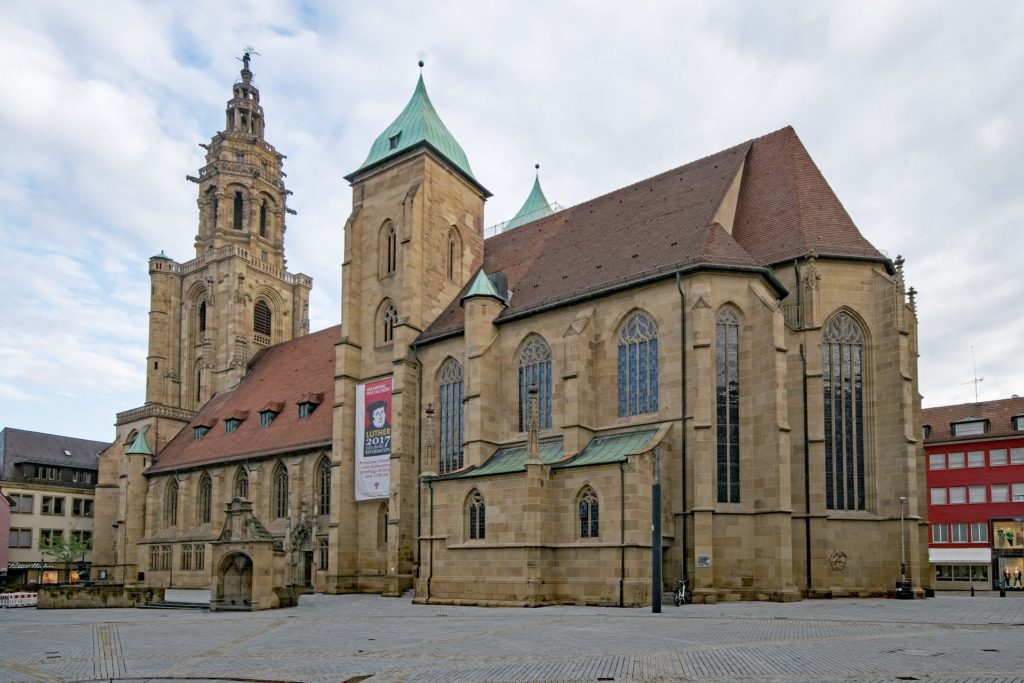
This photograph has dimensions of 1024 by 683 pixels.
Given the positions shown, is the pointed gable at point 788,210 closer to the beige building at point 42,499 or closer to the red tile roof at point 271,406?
the red tile roof at point 271,406

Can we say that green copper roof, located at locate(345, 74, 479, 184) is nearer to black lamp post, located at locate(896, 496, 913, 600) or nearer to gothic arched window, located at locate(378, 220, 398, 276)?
gothic arched window, located at locate(378, 220, 398, 276)

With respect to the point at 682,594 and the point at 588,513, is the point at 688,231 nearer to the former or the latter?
the point at 588,513

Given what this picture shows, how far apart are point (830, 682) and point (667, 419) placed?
2015cm

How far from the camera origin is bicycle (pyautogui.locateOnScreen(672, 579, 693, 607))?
29.0 m

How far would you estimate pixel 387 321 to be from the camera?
44812mm

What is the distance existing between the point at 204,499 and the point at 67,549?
42.4ft

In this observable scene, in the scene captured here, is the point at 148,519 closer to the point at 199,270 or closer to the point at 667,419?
the point at 199,270

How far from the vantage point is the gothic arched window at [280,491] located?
160 feet

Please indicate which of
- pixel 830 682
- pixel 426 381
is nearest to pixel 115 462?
pixel 426 381

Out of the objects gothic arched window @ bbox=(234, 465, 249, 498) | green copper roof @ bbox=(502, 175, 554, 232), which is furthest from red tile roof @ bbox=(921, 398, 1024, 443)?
gothic arched window @ bbox=(234, 465, 249, 498)

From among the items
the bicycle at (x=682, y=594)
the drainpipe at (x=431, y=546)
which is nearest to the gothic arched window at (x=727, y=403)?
the bicycle at (x=682, y=594)

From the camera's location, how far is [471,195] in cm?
4788

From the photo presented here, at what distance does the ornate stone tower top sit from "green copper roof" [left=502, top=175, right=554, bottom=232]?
17.8 meters

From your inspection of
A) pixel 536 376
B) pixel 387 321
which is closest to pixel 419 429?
pixel 387 321
